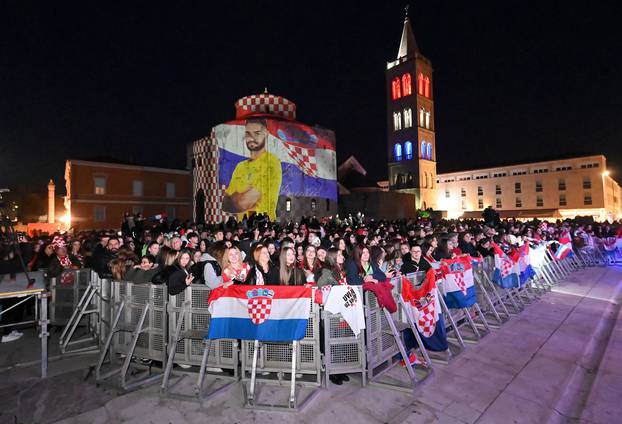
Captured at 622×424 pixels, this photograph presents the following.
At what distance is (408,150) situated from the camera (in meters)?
56.4

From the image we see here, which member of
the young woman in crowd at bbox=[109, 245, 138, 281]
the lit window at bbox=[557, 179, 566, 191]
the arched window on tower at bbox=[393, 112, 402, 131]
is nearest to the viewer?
the young woman in crowd at bbox=[109, 245, 138, 281]

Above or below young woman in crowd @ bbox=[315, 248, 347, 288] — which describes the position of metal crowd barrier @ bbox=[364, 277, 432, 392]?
below

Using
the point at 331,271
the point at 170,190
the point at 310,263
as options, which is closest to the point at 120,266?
the point at 310,263

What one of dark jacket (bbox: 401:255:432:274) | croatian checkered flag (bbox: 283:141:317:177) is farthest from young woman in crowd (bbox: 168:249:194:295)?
croatian checkered flag (bbox: 283:141:317:177)

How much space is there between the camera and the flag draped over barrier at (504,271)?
29.3ft

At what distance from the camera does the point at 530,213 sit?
61.5 metres

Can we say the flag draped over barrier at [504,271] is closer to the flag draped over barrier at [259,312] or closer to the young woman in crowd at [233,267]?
the flag draped over barrier at [259,312]

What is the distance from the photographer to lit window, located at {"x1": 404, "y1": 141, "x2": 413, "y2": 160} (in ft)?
184

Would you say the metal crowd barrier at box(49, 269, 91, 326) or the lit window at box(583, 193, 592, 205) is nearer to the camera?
the metal crowd barrier at box(49, 269, 91, 326)

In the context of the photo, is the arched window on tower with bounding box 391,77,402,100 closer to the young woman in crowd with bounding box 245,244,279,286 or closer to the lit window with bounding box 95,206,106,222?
the lit window with bounding box 95,206,106,222

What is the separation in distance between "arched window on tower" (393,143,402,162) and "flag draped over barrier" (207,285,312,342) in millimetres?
55523

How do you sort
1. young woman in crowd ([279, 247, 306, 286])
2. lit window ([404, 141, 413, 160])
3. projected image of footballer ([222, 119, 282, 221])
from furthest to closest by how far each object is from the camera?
lit window ([404, 141, 413, 160]) → projected image of footballer ([222, 119, 282, 221]) → young woman in crowd ([279, 247, 306, 286])

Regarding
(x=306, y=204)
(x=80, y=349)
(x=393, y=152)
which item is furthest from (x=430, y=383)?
(x=393, y=152)

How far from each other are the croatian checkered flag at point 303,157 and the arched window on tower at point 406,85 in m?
34.8
